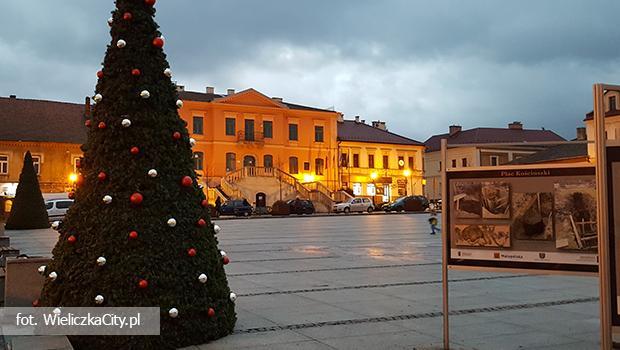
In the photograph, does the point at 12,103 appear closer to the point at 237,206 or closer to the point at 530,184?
the point at 237,206

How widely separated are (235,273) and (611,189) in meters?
7.85

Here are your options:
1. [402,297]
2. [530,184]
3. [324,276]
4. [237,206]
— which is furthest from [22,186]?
[530,184]

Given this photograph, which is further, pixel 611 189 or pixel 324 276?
pixel 324 276

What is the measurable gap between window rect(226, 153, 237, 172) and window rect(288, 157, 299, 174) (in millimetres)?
6221

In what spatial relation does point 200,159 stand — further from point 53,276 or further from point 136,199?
point 136,199

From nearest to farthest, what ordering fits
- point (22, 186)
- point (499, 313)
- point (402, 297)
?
point (499, 313) < point (402, 297) < point (22, 186)

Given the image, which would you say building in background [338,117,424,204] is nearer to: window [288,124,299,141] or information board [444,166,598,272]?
window [288,124,299,141]

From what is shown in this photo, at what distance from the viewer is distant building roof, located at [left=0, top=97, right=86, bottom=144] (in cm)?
5175

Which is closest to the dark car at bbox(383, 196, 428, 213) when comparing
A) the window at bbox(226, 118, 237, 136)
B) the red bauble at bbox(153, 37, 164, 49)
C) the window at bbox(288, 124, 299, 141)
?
the window at bbox(288, 124, 299, 141)

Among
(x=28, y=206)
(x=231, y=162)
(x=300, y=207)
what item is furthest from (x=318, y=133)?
(x=28, y=206)

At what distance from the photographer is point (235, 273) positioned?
10992 millimetres

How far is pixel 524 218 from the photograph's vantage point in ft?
16.5

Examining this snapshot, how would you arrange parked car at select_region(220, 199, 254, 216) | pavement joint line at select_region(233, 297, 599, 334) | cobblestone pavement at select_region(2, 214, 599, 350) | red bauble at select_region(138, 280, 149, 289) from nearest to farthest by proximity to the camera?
red bauble at select_region(138, 280, 149, 289) < cobblestone pavement at select_region(2, 214, 599, 350) < pavement joint line at select_region(233, 297, 599, 334) < parked car at select_region(220, 199, 254, 216)

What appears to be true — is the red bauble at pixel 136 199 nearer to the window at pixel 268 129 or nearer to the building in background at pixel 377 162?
the window at pixel 268 129
